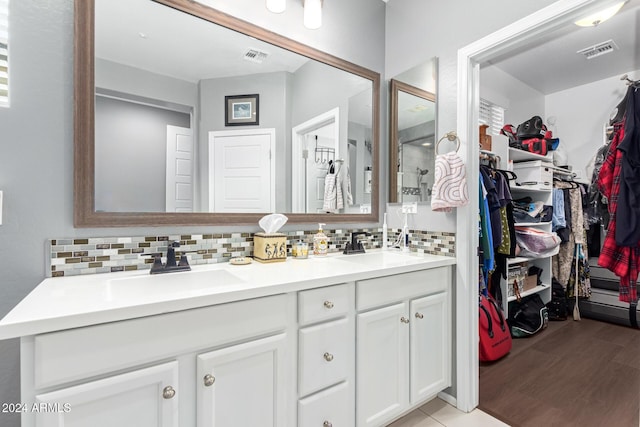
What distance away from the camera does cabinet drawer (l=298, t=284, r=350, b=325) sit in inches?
48.3

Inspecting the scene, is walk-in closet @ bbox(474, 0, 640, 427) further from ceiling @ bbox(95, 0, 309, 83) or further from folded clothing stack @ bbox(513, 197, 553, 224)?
ceiling @ bbox(95, 0, 309, 83)

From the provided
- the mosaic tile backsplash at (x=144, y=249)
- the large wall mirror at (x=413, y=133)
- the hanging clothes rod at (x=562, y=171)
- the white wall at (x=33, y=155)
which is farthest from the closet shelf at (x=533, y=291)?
the white wall at (x=33, y=155)

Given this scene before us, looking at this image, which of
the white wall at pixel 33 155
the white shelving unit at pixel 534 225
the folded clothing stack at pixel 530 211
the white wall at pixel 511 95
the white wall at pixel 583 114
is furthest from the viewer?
the white wall at pixel 583 114

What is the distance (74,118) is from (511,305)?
3792 mm

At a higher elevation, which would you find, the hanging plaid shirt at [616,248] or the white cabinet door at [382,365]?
the hanging plaid shirt at [616,248]

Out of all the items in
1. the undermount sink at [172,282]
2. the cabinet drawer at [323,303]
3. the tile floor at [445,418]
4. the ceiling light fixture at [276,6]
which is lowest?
the tile floor at [445,418]

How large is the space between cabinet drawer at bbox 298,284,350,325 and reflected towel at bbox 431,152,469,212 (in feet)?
2.73

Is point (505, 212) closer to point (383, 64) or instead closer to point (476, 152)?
point (476, 152)

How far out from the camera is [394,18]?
2.24 metres

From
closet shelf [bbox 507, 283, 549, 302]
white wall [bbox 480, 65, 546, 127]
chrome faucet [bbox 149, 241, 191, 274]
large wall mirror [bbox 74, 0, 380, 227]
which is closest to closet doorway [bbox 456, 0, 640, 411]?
large wall mirror [bbox 74, 0, 380, 227]

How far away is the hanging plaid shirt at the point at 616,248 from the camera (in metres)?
1.81

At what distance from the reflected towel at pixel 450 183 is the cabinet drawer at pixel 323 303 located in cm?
83

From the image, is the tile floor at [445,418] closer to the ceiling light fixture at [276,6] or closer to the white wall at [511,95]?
the ceiling light fixture at [276,6]

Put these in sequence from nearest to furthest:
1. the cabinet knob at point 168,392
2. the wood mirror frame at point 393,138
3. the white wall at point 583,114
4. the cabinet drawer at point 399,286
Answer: the cabinet knob at point 168,392
the cabinet drawer at point 399,286
the wood mirror frame at point 393,138
the white wall at point 583,114
